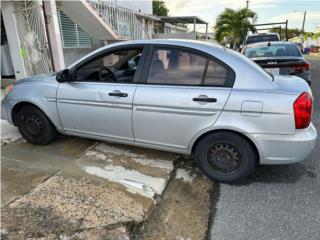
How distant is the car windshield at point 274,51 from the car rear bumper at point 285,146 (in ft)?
13.1

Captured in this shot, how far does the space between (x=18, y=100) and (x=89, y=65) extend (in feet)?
4.07

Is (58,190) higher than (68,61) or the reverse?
the reverse

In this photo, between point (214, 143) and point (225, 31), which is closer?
point (214, 143)

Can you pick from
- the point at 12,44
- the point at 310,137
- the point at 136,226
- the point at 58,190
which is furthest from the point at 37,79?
the point at 12,44

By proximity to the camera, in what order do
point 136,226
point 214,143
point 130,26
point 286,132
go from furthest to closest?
point 130,26 → point 214,143 → point 286,132 → point 136,226

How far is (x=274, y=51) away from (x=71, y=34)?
7.75 metres

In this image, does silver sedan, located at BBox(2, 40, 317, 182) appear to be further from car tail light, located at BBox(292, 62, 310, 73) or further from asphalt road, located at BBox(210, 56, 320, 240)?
car tail light, located at BBox(292, 62, 310, 73)

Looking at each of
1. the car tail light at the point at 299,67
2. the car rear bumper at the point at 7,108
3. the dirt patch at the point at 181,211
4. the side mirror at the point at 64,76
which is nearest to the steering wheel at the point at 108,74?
the side mirror at the point at 64,76

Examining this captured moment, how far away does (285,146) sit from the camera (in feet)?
9.32

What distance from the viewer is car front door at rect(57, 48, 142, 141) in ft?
11.0

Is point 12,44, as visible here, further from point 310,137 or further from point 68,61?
point 310,137

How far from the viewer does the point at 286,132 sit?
9.15ft

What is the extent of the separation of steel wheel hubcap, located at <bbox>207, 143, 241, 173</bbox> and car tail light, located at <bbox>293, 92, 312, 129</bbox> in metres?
0.72

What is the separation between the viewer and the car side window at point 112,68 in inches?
143
